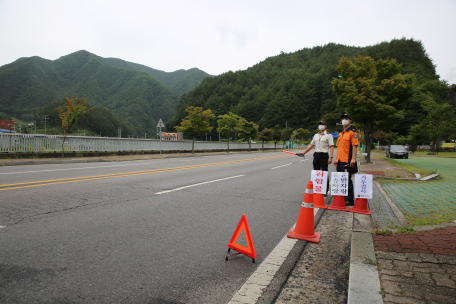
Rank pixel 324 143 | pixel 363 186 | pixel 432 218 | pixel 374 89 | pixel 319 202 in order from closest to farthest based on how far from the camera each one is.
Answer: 1. pixel 432 218
2. pixel 363 186
3. pixel 319 202
4. pixel 324 143
5. pixel 374 89

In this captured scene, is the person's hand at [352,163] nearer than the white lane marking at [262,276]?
No

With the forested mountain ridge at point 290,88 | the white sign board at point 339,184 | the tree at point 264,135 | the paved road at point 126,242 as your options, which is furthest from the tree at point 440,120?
the forested mountain ridge at point 290,88

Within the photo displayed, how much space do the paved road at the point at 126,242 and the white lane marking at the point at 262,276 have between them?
88mm

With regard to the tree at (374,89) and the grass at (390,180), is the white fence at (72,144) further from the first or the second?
the grass at (390,180)

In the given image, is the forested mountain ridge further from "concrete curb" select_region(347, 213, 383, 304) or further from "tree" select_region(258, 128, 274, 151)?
"concrete curb" select_region(347, 213, 383, 304)

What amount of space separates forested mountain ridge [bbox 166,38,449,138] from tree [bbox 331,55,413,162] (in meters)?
87.8

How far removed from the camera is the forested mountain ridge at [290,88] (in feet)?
357

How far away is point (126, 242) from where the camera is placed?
3619 millimetres

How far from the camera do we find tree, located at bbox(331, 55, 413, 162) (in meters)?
17.7

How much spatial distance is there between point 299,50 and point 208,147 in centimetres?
14126

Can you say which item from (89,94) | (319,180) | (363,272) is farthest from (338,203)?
(89,94)

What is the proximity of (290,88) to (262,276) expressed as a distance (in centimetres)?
13513

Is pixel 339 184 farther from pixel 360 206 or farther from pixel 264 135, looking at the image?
pixel 264 135

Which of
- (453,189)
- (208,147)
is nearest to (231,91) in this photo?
(208,147)
